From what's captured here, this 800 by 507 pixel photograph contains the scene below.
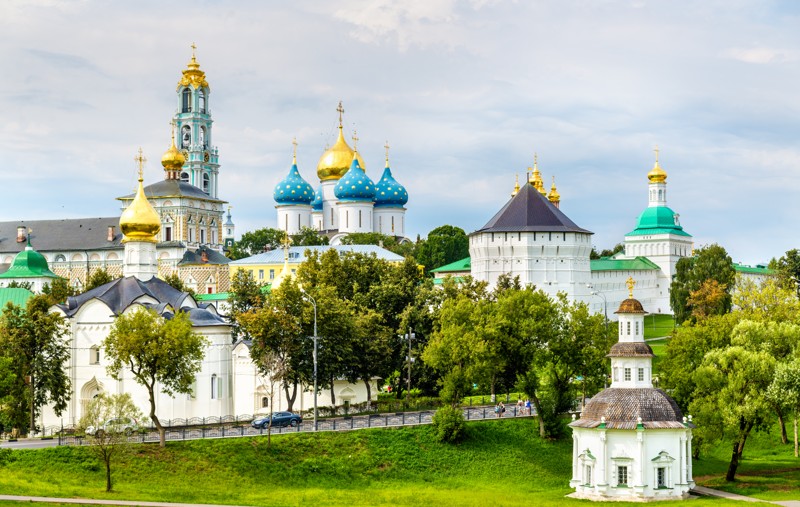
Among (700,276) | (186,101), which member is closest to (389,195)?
(186,101)

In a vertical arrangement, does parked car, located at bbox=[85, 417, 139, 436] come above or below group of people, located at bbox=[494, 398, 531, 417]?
above

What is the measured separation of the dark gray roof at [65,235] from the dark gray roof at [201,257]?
28.7 ft

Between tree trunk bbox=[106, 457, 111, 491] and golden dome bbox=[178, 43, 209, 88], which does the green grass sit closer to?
tree trunk bbox=[106, 457, 111, 491]

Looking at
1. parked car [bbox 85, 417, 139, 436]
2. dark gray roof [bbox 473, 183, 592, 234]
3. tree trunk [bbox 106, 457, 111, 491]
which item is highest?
dark gray roof [bbox 473, 183, 592, 234]

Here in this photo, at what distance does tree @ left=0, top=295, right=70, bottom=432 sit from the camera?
5778 centimetres

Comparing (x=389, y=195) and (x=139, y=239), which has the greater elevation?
(x=389, y=195)

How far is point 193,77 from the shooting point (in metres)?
147

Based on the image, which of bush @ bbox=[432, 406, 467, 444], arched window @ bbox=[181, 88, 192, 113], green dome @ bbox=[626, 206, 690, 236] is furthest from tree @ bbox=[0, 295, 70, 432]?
arched window @ bbox=[181, 88, 192, 113]

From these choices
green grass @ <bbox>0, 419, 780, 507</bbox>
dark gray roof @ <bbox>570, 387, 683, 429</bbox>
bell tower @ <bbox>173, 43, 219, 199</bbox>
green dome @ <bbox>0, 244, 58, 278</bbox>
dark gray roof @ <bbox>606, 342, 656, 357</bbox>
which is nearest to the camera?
green grass @ <bbox>0, 419, 780, 507</bbox>

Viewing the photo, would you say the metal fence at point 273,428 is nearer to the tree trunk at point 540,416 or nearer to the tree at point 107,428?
the tree at point 107,428

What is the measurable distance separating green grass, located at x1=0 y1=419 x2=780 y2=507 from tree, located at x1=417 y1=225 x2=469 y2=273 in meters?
67.4

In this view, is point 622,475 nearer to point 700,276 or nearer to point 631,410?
point 631,410

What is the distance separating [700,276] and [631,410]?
52412 mm

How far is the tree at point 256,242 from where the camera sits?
137 meters
